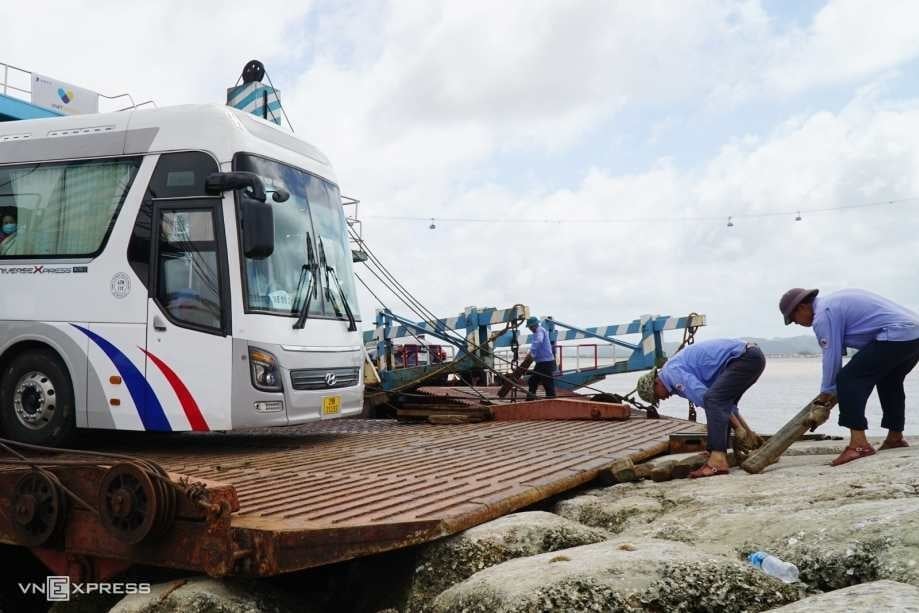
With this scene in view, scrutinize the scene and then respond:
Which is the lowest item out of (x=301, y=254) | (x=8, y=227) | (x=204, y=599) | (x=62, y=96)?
(x=204, y=599)

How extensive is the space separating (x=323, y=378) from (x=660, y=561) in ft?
13.5

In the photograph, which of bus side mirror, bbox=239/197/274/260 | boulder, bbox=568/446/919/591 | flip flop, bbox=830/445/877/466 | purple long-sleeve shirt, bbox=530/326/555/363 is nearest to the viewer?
boulder, bbox=568/446/919/591

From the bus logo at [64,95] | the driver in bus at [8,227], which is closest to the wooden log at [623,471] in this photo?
the driver in bus at [8,227]

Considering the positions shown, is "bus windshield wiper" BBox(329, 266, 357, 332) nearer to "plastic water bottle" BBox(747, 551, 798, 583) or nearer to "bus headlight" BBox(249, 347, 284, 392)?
"bus headlight" BBox(249, 347, 284, 392)

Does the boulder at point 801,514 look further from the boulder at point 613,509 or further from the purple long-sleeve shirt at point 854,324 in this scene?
the purple long-sleeve shirt at point 854,324

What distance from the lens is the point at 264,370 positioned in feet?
19.5

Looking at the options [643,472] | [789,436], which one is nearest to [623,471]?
[643,472]

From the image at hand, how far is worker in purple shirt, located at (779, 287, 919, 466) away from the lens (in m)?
4.94

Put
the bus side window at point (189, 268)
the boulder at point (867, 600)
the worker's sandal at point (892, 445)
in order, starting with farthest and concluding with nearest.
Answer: the bus side window at point (189, 268) → the worker's sandal at point (892, 445) → the boulder at point (867, 600)

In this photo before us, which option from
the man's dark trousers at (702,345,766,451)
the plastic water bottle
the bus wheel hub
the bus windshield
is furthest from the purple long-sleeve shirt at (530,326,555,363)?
the plastic water bottle

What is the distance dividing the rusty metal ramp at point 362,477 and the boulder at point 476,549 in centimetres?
9

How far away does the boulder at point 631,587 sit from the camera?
2.59m

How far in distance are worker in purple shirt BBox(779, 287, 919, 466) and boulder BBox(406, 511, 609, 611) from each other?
2.36m

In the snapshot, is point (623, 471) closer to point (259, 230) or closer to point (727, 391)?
point (727, 391)
